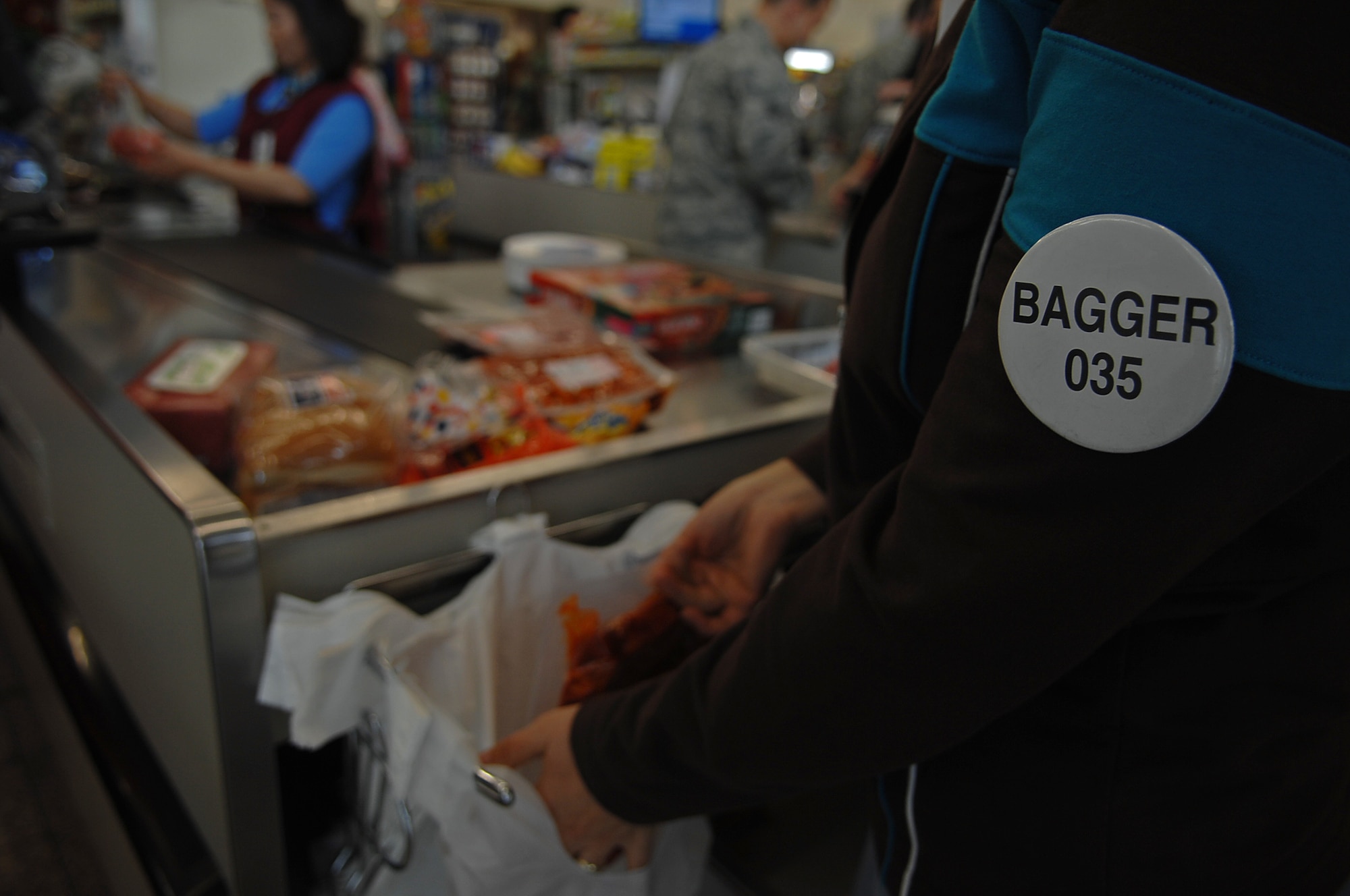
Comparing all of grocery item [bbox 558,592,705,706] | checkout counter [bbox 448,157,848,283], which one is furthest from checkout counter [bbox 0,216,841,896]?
checkout counter [bbox 448,157,848,283]

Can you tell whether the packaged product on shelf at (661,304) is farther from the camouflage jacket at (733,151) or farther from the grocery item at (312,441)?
the camouflage jacket at (733,151)

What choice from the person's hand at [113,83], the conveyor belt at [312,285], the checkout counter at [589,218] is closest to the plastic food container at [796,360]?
the conveyor belt at [312,285]

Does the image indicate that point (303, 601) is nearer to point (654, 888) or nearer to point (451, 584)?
point (451, 584)

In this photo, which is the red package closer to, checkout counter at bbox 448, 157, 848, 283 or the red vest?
the red vest

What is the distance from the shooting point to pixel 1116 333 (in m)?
0.35

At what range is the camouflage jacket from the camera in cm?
263

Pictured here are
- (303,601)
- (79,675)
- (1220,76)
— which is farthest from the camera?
(79,675)

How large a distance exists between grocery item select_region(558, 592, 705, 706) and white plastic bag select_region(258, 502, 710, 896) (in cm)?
4

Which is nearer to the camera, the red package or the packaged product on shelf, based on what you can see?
the packaged product on shelf

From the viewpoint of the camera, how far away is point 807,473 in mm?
851

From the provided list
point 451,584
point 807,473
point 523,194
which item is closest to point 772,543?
point 807,473

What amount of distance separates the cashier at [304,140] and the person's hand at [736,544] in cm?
192

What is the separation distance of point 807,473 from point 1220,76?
562 millimetres

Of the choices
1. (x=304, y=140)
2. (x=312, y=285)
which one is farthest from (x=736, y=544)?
(x=304, y=140)
